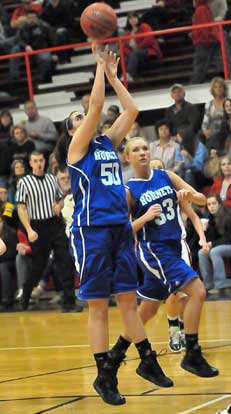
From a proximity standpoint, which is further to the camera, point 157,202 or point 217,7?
point 217,7

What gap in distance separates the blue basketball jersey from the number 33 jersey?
1.18m

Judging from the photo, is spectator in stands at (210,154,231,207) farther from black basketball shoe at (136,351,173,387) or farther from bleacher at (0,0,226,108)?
black basketball shoe at (136,351,173,387)

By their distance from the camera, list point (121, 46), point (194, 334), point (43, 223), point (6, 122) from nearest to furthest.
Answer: point (194, 334), point (43, 223), point (121, 46), point (6, 122)

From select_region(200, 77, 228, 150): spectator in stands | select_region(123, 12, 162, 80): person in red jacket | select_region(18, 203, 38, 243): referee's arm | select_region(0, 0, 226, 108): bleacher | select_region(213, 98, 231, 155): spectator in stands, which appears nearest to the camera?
select_region(18, 203, 38, 243): referee's arm

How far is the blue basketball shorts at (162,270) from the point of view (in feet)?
Answer: 25.3

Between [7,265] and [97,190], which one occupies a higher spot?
[7,265]

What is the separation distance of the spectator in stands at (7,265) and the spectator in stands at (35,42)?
15.0 ft

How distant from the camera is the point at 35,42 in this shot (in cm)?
1909

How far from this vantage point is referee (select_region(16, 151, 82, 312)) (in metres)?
13.7

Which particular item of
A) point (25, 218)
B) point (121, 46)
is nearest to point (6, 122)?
point (121, 46)

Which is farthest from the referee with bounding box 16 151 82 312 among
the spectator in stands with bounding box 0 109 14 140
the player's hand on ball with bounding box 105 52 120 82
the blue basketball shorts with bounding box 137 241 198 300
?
the player's hand on ball with bounding box 105 52 120 82

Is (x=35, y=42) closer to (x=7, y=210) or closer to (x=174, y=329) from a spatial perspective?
(x=7, y=210)

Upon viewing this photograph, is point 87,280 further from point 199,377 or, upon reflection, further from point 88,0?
point 88,0

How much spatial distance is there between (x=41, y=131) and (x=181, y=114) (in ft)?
8.58
